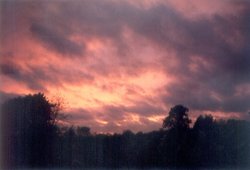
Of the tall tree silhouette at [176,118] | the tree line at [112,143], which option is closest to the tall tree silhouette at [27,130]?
the tree line at [112,143]

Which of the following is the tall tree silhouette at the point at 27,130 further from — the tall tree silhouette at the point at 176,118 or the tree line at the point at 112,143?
the tall tree silhouette at the point at 176,118

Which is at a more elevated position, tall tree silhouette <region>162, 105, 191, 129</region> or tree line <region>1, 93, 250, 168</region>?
tall tree silhouette <region>162, 105, 191, 129</region>

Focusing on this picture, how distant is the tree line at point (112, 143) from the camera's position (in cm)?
284

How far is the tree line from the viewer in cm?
284

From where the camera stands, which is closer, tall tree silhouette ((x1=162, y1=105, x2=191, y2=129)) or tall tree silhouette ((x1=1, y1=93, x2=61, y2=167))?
tall tree silhouette ((x1=1, y1=93, x2=61, y2=167))

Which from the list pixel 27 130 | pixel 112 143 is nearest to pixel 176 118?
pixel 112 143

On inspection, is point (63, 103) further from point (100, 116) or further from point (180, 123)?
point (180, 123)

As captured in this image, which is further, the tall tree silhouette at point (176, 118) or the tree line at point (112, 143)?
the tall tree silhouette at point (176, 118)

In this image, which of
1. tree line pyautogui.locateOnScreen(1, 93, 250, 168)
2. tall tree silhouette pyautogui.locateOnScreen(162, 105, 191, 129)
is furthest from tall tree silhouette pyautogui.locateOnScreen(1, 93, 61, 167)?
tall tree silhouette pyautogui.locateOnScreen(162, 105, 191, 129)

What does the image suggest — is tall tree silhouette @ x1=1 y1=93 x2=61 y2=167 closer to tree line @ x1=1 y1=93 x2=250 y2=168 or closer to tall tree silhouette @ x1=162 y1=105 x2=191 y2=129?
tree line @ x1=1 y1=93 x2=250 y2=168

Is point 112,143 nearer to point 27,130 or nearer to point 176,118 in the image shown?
point 176,118

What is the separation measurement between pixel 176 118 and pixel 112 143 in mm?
563

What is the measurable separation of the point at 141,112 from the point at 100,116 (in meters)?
0.34

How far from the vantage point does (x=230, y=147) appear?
9.85ft
